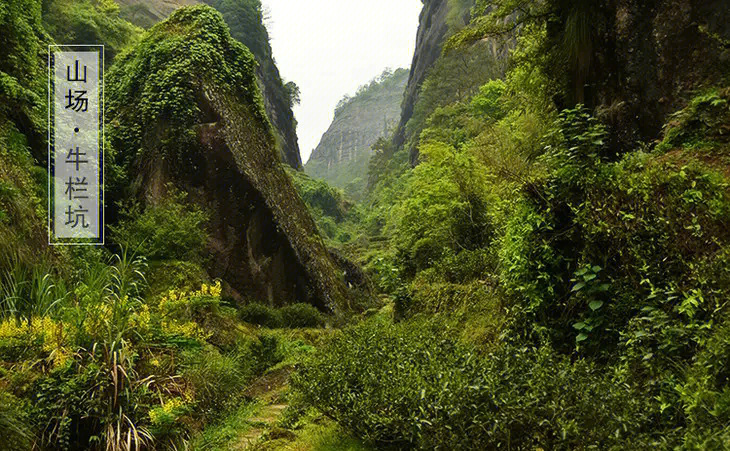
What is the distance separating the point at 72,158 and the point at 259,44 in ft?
93.0

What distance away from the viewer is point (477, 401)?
280 cm

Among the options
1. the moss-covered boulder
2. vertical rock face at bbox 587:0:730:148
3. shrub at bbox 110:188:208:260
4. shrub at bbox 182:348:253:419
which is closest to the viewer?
vertical rock face at bbox 587:0:730:148

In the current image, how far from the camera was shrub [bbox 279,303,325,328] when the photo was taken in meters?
11.6

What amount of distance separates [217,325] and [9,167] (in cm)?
448

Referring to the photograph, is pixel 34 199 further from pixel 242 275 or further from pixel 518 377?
pixel 518 377

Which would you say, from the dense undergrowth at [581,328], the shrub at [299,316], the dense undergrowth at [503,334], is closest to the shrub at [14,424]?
the dense undergrowth at [503,334]

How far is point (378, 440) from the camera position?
10.8 ft

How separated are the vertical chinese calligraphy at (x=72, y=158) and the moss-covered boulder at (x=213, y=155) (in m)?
1.20

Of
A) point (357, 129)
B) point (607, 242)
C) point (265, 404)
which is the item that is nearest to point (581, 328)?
point (607, 242)

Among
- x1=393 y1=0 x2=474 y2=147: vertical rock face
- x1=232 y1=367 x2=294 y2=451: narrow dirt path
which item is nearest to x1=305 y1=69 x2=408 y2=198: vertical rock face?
x1=393 y1=0 x2=474 y2=147: vertical rock face

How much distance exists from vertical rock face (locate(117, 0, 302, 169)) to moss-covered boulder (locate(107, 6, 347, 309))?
19872mm

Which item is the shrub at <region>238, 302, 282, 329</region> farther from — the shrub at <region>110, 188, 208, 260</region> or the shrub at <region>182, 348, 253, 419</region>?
the shrub at <region>182, 348, 253, 419</region>

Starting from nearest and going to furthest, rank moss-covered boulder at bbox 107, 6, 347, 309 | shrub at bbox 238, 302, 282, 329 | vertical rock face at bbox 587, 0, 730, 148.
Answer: vertical rock face at bbox 587, 0, 730, 148
shrub at bbox 238, 302, 282, 329
moss-covered boulder at bbox 107, 6, 347, 309

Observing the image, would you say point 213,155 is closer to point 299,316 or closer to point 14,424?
point 299,316
